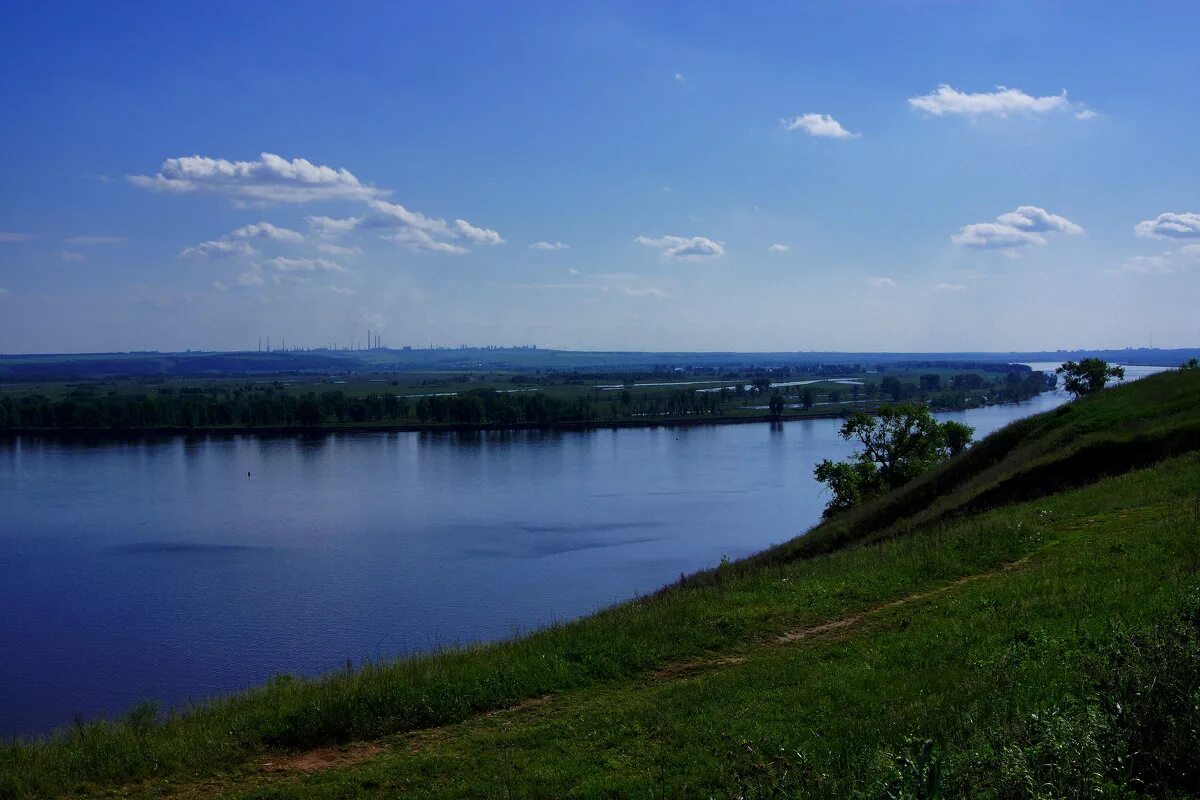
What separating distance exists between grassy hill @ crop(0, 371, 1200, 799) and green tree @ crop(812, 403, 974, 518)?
70.3 feet

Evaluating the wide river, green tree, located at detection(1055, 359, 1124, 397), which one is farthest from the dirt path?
green tree, located at detection(1055, 359, 1124, 397)

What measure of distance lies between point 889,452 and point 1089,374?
18.3m

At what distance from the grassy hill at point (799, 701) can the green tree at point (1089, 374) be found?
37.8 meters

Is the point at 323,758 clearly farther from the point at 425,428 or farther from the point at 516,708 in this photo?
the point at 425,428

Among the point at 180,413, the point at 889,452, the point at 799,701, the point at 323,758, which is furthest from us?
the point at 180,413

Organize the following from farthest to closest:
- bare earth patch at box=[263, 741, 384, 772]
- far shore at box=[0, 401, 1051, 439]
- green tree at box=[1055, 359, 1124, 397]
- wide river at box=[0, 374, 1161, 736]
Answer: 1. far shore at box=[0, 401, 1051, 439]
2. green tree at box=[1055, 359, 1124, 397]
3. wide river at box=[0, 374, 1161, 736]
4. bare earth patch at box=[263, 741, 384, 772]

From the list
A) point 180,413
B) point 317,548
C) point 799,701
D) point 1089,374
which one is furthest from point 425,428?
point 799,701

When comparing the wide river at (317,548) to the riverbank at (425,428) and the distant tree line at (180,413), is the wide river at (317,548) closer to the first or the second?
the riverbank at (425,428)

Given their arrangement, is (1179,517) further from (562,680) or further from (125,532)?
(125,532)

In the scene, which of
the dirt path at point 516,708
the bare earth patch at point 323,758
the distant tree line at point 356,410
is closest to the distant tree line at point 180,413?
the distant tree line at point 356,410

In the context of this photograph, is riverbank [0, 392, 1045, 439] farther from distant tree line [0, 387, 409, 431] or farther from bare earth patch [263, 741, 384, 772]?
bare earth patch [263, 741, 384, 772]

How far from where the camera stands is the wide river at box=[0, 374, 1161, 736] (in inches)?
1174

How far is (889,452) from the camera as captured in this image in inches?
1458

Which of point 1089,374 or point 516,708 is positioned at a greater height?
point 1089,374
